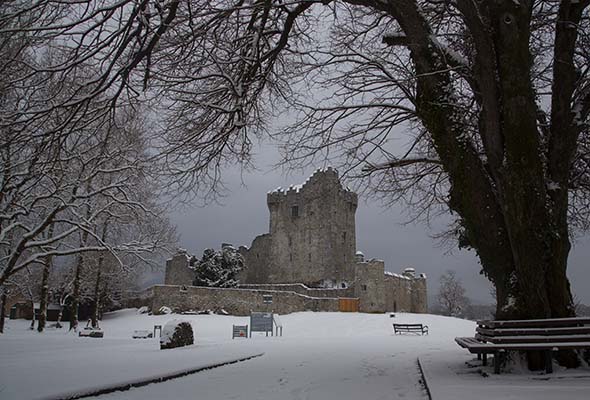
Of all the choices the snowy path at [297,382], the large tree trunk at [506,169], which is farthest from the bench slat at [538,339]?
the snowy path at [297,382]

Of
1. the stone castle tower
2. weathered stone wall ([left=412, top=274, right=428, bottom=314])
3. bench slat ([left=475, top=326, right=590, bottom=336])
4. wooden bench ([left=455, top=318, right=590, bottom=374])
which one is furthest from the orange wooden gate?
bench slat ([left=475, top=326, right=590, bottom=336])

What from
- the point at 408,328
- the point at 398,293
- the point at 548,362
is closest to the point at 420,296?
the point at 398,293

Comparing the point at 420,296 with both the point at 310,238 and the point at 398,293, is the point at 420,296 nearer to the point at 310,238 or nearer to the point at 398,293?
the point at 398,293

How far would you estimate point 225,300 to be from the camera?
32500 mm

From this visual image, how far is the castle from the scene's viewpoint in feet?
128

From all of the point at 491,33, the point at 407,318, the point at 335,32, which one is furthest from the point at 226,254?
the point at 491,33

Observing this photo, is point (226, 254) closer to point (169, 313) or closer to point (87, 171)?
point (169, 313)

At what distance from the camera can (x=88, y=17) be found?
231 inches

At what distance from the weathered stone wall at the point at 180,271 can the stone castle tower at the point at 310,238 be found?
5.24 metres

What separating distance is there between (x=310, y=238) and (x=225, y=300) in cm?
1380

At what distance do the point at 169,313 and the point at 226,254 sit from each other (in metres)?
8.54

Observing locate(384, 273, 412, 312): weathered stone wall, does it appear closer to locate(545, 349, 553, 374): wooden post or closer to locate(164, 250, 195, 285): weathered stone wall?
locate(164, 250, 195, 285): weathered stone wall

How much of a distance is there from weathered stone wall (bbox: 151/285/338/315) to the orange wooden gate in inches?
91.4

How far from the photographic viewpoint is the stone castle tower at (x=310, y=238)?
144 feet
